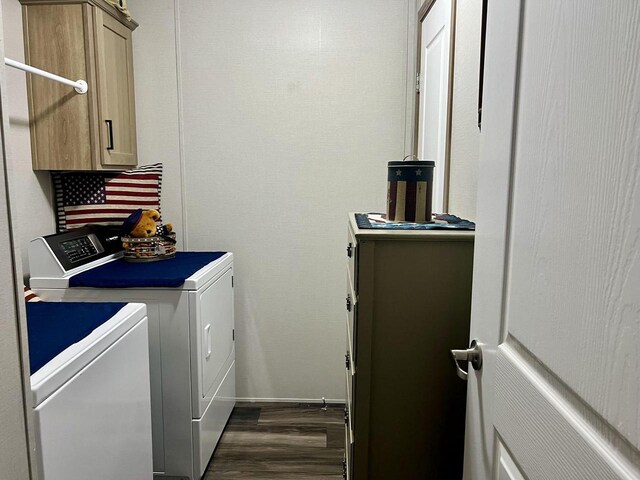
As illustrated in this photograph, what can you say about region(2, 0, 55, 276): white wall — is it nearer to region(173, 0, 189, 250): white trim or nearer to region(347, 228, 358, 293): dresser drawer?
region(173, 0, 189, 250): white trim

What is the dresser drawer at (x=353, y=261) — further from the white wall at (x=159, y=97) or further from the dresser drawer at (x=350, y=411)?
the white wall at (x=159, y=97)

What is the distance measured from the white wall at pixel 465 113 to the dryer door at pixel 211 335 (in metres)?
1.13

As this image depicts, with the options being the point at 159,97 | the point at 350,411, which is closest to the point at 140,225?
the point at 159,97

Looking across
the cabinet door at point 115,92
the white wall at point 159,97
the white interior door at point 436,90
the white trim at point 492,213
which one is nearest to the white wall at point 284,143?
the white wall at point 159,97

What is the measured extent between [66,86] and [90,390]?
1.59m

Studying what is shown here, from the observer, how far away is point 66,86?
225 cm

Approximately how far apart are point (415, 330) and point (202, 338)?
116 cm

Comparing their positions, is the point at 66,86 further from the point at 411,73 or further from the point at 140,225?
the point at 411,73

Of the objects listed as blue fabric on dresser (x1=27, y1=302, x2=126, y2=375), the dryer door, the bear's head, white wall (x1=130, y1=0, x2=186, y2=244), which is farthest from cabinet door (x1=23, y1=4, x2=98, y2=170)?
blue fabric on dresser (x1=27, y1=302, x2=126, y2=375)

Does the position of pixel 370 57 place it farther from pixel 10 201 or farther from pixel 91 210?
pixel 10 201

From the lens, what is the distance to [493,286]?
0.88 meters

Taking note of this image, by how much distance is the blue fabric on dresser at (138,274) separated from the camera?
2021 millimetres

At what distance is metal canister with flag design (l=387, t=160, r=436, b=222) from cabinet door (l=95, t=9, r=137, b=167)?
1557mm

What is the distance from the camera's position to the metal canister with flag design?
1.43 metres
